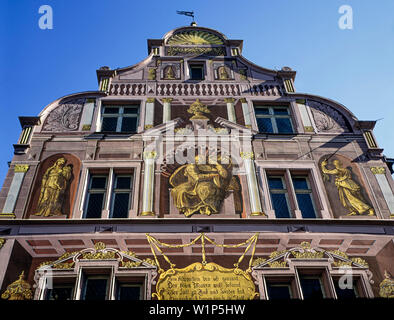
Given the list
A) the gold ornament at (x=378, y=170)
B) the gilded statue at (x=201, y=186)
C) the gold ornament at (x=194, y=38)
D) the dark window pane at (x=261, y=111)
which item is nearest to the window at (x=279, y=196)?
the gilded statue at (x=201, y=186)

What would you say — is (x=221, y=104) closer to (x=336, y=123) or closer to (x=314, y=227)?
→ (x=336, y=123)

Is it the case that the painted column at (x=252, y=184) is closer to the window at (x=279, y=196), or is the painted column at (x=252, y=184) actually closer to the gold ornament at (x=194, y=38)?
the window at (x=279, y=196)

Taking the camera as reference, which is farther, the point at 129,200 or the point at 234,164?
the point at 234,164

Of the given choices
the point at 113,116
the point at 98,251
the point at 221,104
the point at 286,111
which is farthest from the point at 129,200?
the point at 286,111

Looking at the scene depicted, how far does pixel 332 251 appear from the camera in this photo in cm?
1063

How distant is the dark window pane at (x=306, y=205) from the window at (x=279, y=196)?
38cm

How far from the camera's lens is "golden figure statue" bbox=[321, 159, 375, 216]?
11641 millimetres

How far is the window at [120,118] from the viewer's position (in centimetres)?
1395

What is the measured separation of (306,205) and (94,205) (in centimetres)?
602

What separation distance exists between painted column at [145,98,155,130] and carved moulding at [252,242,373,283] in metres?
5.87
